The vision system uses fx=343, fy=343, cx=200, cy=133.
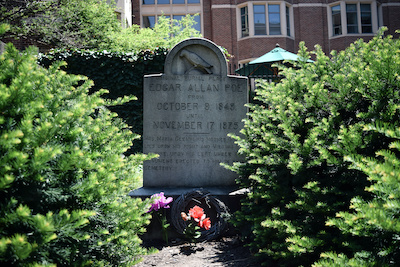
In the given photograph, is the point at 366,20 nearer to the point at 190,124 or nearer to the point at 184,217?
the point at 190,124

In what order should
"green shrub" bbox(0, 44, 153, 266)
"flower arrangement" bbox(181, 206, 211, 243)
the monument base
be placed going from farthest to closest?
the monument base
"flower arrangement" bbox(181, 206, 211, 243)
"green shrub" bbox(0, 44, 153, 266)

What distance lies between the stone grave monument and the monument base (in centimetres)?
39

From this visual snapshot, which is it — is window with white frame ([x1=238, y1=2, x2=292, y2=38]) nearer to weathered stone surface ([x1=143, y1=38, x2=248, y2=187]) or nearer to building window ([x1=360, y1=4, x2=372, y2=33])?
building window ([x1=360, y1=4, x2=372, y2=33])

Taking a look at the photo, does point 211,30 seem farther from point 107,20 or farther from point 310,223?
point 310,223

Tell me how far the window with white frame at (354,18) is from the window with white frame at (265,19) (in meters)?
3.40

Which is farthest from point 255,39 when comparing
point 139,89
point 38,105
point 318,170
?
point 38,105

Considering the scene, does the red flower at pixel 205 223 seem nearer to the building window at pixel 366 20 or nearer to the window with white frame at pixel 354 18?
the window with white frame at pixel 354 18

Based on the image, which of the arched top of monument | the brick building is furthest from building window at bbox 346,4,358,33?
the arched top of monument

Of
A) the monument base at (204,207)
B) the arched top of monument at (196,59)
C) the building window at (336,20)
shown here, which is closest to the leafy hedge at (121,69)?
the arched top of monument at (196,59)

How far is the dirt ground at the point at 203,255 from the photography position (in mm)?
3729

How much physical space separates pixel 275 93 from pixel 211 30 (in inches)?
813

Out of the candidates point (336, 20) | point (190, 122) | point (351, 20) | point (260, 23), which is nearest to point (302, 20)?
point (336, 20)

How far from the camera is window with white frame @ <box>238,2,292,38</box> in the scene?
22.2 meters

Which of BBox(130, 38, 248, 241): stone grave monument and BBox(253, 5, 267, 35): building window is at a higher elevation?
BBox(253, 5, 267, 35): building window
